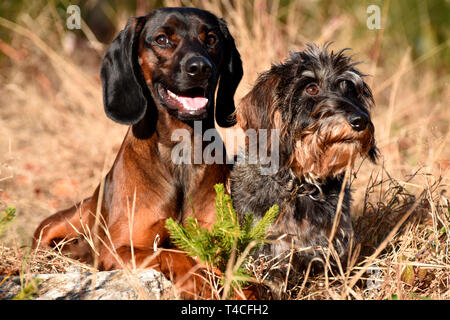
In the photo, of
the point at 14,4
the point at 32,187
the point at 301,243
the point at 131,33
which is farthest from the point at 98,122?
the point at 301,243

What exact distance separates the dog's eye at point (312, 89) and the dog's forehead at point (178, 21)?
2.88 ft

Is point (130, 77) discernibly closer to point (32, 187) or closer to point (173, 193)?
point (173, 193)

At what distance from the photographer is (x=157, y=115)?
3.96 m

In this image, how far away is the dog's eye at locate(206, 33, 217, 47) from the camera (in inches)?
158

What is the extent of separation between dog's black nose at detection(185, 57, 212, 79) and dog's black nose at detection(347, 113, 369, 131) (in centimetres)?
98

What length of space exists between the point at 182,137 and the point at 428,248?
1.82 m

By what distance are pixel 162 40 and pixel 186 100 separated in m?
0.45

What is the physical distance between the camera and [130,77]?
3863 mm

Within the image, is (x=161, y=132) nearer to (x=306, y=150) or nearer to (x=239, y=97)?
(x=306, y=150)
